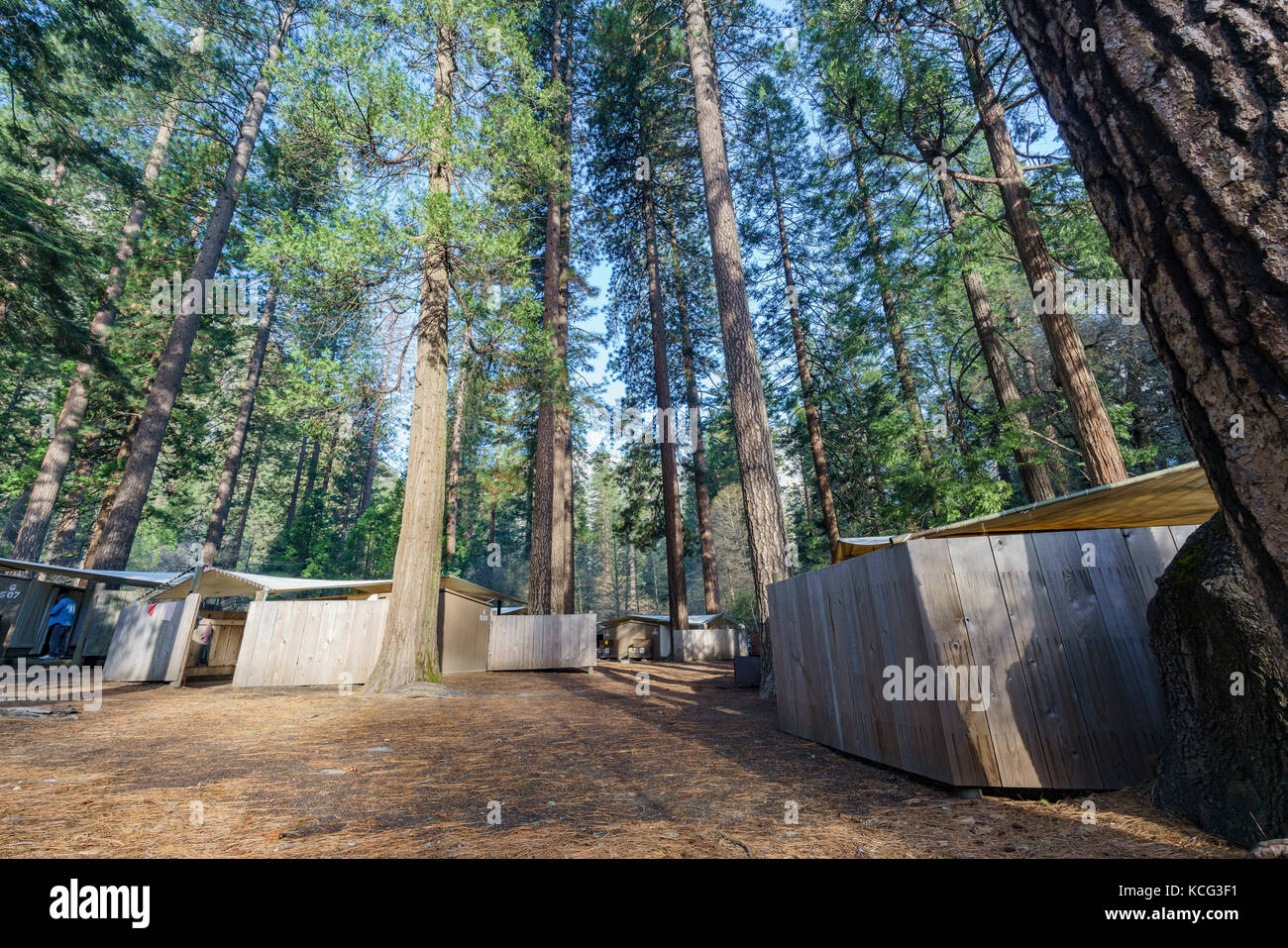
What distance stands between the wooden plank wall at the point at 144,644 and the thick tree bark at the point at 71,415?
6082 millimetres

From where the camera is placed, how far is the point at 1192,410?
1.35 m

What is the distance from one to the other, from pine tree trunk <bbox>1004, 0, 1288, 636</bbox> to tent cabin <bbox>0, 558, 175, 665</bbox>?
17.3 meters

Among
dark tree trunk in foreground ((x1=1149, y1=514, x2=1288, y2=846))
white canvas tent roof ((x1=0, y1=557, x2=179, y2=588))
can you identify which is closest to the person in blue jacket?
white canvas tent roof ((x1=0, y1=557, x2=179, y2=588))

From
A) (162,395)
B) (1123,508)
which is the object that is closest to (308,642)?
(162,395)

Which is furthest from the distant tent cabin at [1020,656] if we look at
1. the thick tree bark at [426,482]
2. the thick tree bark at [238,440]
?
the thick tree bark at [238,440]

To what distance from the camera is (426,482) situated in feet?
30.6

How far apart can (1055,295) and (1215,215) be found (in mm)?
8271

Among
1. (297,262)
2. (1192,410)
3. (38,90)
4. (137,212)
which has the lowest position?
(1192,410)

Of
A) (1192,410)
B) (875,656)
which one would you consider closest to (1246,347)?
(1192,410)

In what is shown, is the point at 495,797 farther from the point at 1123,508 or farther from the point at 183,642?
the point at 183,642

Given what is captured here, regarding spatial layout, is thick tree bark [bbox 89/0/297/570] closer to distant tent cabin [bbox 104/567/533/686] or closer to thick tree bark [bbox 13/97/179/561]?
thick tree bark [bbox 13/97/179/561]

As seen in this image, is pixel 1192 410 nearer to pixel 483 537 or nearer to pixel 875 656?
pixel 875 656

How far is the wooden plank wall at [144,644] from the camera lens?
11234 mm

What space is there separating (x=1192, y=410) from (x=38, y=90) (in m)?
16.2
